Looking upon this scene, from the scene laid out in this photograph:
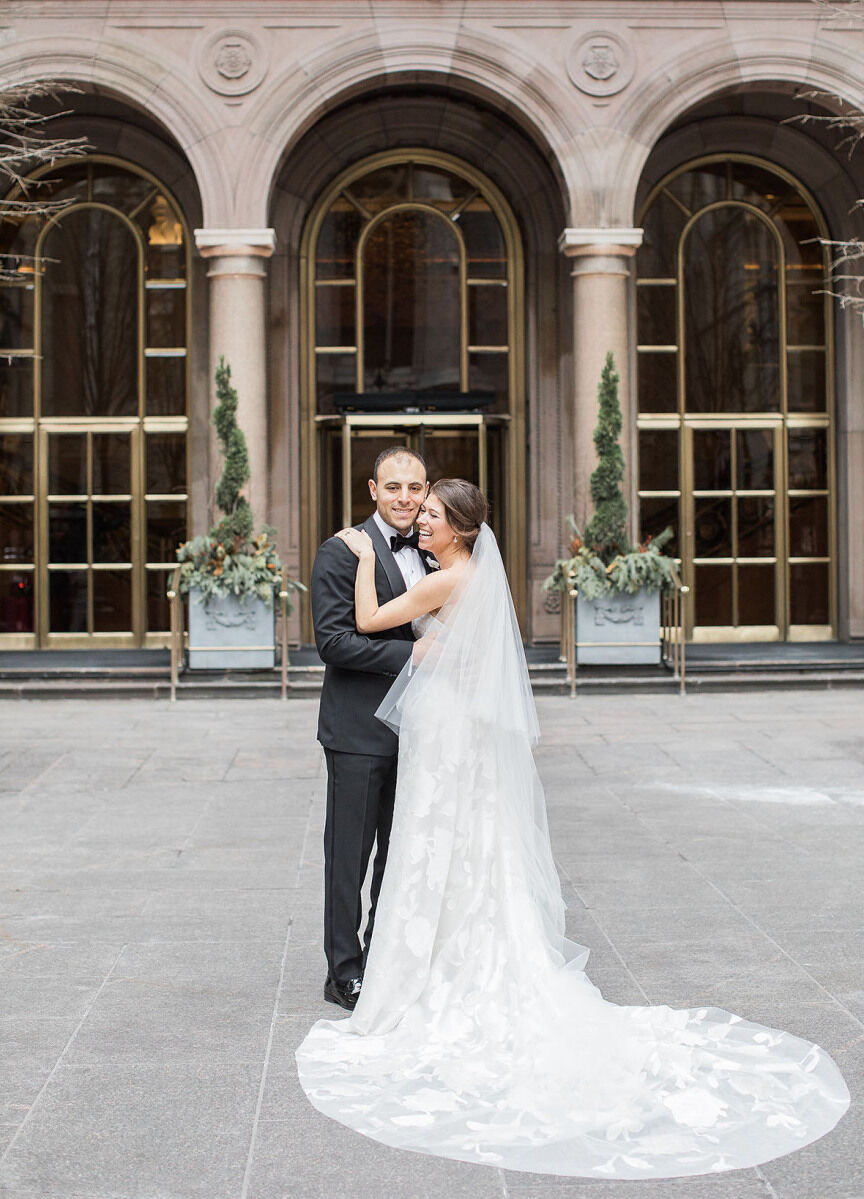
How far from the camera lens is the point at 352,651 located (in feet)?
17.4

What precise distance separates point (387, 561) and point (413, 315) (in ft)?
48.1

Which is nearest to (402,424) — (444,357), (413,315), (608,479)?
(444,357)

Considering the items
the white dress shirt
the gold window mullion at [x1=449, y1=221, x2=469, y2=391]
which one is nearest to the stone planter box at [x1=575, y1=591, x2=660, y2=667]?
the gold window mullion at [x1=449, y1=221, x2=469, y2=391]

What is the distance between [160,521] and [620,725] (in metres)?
8.58

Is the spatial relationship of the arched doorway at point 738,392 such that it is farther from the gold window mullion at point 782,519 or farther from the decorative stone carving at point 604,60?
the decorative stone carving at point 604,60

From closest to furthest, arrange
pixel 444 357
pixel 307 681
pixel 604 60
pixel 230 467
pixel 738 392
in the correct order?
pixel 307 681
pixel 230 467
pixel 604 60
pixel 444 357
pixel 738 392

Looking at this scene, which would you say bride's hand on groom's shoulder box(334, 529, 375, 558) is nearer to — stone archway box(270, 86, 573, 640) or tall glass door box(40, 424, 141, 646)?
stone archway box(270, 86, 573, 640)

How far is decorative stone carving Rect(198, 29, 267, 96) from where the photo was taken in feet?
56.3

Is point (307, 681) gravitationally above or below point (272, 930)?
above

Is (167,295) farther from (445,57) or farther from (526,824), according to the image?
(526,824)

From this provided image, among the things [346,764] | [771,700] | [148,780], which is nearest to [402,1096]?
[346,764]

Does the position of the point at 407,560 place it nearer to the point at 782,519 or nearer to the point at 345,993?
the point at 345,993

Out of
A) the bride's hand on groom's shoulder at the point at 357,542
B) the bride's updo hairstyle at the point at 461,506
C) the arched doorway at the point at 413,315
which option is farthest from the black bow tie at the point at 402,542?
the arched doorway at the point at 413,315

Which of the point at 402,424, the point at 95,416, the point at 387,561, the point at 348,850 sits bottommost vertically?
the point at 348,850
